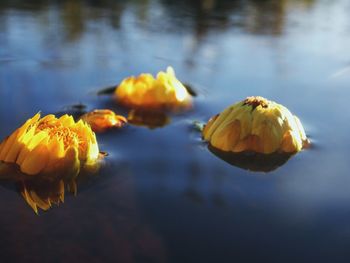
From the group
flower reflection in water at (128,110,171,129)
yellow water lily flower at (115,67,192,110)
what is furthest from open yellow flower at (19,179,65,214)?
yellow water lily flower at (115,67,192,110)

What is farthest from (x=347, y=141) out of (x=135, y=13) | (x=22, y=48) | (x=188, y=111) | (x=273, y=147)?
(x=135, y=13)

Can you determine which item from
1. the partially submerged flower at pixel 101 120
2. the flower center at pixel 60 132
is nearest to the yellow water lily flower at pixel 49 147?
the flower center at pixel 60 132

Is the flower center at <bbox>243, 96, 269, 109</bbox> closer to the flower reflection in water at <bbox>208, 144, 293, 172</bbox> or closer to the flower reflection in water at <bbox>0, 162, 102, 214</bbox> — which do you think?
the flower reflection in water at <bbox>208, 144, 293, 172</bbox>

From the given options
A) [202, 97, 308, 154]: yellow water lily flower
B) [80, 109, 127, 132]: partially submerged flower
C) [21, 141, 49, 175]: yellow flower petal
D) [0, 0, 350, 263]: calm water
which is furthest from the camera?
[80, 109, 127, 132]: partially submerged flower

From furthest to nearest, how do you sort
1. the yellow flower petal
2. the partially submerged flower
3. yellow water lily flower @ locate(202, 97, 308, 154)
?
the partially submerged flower < yellow water lily flower @ locate(202, 97, 308, 154) < the yellow flower petal

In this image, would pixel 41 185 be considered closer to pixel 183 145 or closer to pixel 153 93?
pixel 183 145

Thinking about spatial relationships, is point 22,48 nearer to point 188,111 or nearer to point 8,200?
point 188,111

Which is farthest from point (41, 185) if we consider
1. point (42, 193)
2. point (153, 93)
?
point (153, 93)
